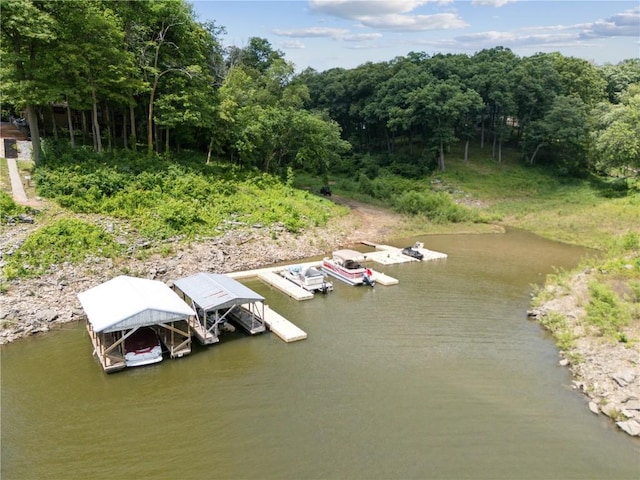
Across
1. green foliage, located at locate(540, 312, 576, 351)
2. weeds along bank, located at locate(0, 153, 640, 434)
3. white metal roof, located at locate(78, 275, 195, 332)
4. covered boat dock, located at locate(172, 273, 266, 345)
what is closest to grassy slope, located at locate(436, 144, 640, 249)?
weeds along bank, located at locate(0, 153, 640, 434)

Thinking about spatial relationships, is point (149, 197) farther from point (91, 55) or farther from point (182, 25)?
point (182, 25)

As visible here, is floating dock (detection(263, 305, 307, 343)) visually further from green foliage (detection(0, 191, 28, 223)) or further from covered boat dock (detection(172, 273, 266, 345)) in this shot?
green foliage (detection(0, 191, 28, 223))

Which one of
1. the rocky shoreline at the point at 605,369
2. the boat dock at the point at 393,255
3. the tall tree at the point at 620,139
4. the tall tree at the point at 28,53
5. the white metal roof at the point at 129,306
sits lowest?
the boat dock at the point at 393,255

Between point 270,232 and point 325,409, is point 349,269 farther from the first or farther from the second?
point 325,409

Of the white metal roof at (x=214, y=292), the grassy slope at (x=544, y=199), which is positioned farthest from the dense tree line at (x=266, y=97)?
the white metal roof at (x=214, y=292)

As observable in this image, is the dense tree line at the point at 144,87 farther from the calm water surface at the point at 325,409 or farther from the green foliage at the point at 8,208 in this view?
the calm water surface at the point at 325,409

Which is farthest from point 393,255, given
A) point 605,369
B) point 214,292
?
point 605,369
